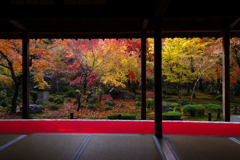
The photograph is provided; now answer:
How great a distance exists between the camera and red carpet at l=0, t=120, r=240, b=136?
3332 millimetres

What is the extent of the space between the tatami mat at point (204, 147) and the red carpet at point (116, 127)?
0.96 ft

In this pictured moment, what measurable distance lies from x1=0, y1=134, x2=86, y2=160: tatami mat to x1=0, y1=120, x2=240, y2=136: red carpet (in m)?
0.37

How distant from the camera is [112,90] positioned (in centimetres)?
1162

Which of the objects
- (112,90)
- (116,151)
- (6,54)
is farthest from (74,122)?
(112,90)

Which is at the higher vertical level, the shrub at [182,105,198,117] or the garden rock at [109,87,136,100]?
the garden rock at [109,87,136,100]

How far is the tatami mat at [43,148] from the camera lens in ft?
7.57

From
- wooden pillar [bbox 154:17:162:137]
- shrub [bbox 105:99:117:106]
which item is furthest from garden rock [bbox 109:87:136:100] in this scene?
wooden pillar [bbox 154:17:162:137]
